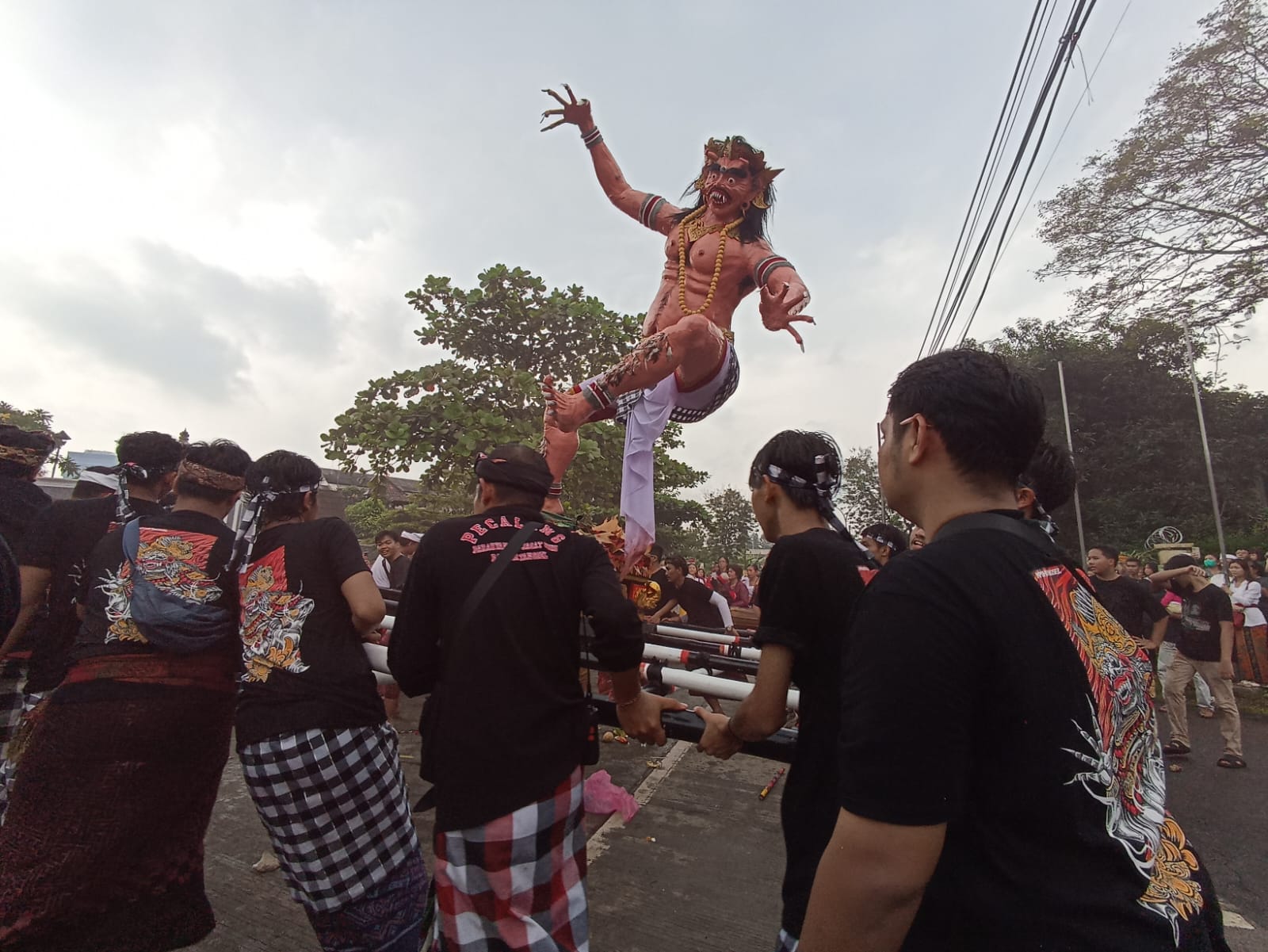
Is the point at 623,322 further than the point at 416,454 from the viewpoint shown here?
Yes

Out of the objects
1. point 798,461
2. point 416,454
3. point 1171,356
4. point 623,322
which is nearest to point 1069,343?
point 1171,356

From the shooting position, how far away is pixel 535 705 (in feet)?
6.02

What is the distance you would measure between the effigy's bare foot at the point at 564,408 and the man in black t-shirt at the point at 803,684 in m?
2.38

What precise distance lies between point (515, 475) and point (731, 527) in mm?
29402

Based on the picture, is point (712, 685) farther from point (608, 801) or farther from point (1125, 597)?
point (1125, 597)

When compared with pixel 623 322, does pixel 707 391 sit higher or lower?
lower

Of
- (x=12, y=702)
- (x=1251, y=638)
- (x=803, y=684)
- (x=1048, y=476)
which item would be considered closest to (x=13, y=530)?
(x=12, y=702)

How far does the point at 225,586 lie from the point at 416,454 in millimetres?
5302

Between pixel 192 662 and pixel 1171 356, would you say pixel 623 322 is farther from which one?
pixel 1171 356

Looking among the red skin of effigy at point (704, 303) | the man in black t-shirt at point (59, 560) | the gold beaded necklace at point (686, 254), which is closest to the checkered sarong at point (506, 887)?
the man in black t-shirt at point (59, 560)

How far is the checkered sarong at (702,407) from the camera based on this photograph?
406cm

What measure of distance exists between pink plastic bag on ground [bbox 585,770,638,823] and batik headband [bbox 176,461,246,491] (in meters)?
2.52

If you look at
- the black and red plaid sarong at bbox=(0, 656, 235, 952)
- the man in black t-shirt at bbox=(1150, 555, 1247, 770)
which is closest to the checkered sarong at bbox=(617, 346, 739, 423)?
the black and red plaid sarong at bbox=(0, 656, 235, 952)

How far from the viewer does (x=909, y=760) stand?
0.89m
